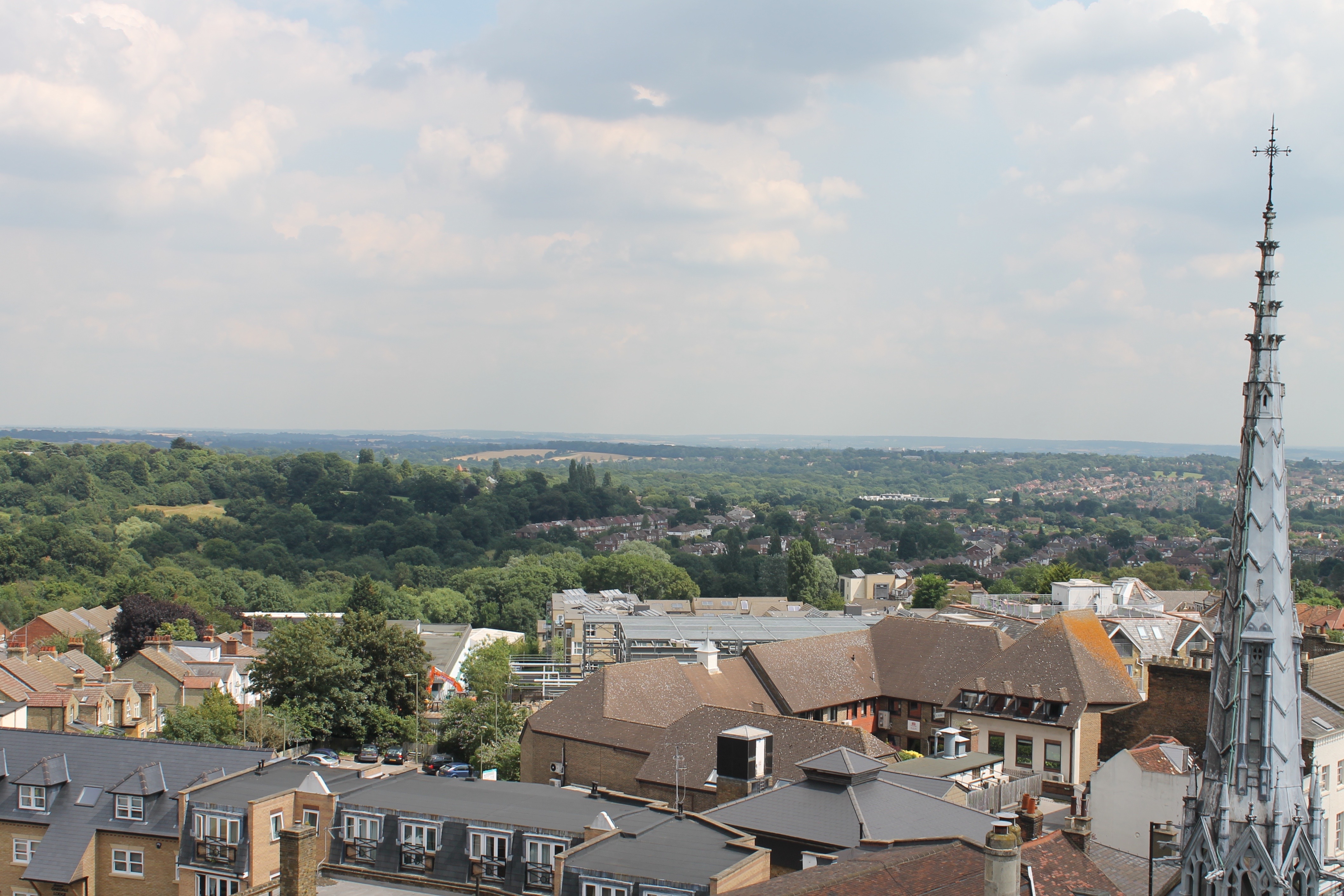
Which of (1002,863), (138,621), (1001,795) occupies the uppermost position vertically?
(1002,863)

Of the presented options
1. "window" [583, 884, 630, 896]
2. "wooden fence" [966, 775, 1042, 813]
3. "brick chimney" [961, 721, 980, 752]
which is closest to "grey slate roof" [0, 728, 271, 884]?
"window" [583, 884, 630, 896]

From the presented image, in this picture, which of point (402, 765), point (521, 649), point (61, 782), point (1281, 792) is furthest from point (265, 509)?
point (1281, 792)

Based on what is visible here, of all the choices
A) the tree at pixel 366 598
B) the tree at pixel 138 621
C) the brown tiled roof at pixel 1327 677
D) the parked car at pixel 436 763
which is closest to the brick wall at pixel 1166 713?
the brown tiled roof at pixel 1327 677

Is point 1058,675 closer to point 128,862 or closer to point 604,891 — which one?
point 604,891

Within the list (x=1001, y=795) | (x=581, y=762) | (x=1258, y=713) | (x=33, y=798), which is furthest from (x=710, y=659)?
(x=1258, y=713)

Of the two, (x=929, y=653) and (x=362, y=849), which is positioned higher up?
(x=362, y=849)

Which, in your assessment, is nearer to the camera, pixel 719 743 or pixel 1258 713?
pixel 1258 713

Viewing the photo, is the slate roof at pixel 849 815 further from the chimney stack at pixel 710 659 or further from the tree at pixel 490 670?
the tree at pixel 490 670
